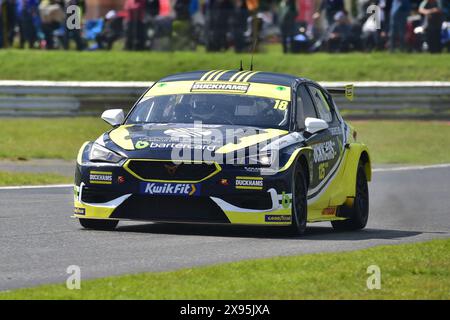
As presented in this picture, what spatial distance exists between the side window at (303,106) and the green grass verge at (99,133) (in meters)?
9.60

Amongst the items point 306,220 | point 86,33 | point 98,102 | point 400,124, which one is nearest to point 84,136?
point 98,102

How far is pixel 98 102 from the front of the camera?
2631cm

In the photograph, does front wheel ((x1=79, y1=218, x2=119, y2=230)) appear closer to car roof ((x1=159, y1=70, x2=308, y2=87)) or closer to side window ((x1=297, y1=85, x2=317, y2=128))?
car roof ((x1=159, y1=70, x2=308, y2=87))

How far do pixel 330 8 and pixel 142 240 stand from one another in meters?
18.4

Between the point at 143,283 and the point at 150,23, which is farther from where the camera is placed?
the point at 150,23

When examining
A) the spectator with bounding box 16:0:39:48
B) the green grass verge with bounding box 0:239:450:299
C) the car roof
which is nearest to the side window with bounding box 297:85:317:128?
the car roof

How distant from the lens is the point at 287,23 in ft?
95.0

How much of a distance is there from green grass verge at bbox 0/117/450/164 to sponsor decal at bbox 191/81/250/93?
9621 mm

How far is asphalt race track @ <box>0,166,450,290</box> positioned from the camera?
9.23m

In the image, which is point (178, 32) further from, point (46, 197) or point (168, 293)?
point (168, 293)

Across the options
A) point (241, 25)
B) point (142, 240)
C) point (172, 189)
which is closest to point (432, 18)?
point (241, 25)

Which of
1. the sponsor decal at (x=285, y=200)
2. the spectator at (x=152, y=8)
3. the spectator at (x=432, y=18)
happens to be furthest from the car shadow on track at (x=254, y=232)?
the spectator at (x=152, y=8)

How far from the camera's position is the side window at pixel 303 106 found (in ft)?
39.7
